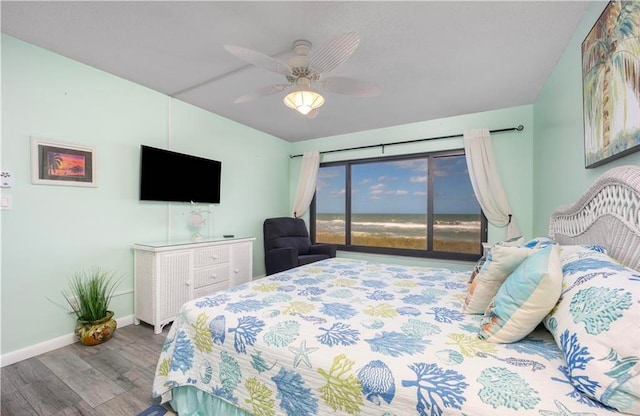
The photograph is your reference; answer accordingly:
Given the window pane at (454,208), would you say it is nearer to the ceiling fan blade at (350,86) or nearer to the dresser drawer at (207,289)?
the ceiling fan blade at (350,86)

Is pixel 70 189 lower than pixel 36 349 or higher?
higher

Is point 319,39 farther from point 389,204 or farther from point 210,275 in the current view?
point 389,204

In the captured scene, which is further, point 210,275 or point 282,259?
point 282,259

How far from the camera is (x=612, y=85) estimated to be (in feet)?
4.50

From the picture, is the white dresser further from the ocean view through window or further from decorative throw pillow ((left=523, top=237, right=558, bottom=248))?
decorative throw pillow ((left=523, top=237, right=558, bottom=248))

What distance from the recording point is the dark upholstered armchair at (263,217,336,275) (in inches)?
138

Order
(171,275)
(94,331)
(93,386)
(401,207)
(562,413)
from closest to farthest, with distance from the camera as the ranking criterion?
(562,413)
(93,386)
(94,331)
(171,275)
(401,207)

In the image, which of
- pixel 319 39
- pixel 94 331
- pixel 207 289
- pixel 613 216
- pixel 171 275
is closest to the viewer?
pixel 613 216

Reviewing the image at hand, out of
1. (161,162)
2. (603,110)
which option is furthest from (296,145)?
(603,110)

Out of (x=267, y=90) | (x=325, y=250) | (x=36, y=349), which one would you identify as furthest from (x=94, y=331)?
(x=325, y=250)

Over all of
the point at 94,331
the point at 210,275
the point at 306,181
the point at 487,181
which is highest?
the point at 306,181

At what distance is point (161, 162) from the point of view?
9.52 ft

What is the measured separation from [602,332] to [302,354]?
99 cm

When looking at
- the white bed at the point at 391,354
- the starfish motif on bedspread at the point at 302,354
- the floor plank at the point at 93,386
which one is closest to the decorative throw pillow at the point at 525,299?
the white bed at the point at 391,354
